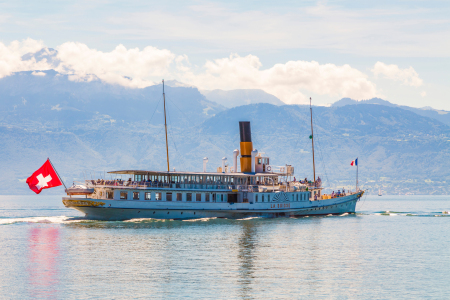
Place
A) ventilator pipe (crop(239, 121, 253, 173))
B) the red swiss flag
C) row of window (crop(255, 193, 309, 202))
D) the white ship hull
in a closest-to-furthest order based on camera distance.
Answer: the red swiss flag, the white ship hull, row of window (crop(255, 193, 309, 202)), ventilator pipe (crop(239, 121, 253, 173))

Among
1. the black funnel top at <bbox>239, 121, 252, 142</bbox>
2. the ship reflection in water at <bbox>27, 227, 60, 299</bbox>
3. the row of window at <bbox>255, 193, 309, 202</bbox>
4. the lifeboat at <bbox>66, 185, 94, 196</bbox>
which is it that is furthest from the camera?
the black funnel top at <bbox>239, 121, 252, 142</bbox>

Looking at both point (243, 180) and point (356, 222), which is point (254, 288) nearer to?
point (243, 180)

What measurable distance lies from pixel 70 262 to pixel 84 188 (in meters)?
26.0

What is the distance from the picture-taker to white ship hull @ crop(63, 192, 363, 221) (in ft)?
237

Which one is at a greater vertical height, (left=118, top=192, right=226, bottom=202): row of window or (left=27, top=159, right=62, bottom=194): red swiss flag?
(left=27, top=159, right=62, bottom=194): red swiss flag

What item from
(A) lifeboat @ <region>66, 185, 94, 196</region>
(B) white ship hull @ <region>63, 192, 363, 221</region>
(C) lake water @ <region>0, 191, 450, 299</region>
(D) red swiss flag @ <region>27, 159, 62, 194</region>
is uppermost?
(D) red swiss flag @ <region>27, 159, 62, 194</region>

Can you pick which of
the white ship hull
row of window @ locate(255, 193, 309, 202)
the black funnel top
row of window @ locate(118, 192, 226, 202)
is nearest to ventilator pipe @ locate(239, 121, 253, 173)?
the black funnel top

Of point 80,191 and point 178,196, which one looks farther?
point 178,196

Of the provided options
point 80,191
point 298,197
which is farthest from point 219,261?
point 298,197

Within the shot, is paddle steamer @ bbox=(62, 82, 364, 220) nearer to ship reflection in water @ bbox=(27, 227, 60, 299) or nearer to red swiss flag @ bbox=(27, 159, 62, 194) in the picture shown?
red swiss flag @ bbox=(27, 159, 62, 194)

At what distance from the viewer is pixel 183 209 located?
76438 millimetres

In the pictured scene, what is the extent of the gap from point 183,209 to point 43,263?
3001 cm

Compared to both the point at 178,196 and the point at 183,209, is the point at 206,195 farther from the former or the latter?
the point at 178,196

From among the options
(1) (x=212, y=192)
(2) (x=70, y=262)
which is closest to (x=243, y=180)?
(1) (x=212, y=192)
